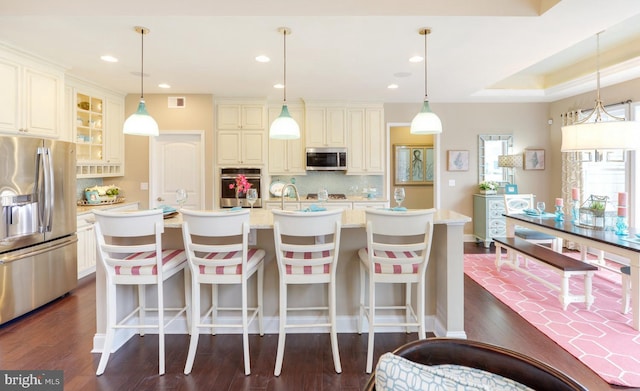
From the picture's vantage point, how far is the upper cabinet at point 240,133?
5.31 metres

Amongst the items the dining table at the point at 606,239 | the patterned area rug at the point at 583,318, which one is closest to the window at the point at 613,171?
the patterned area rug at the point at 583,318

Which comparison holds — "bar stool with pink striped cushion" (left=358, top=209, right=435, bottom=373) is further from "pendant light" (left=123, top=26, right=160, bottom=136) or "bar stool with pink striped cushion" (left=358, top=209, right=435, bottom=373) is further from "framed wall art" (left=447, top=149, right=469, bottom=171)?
"framed wall art" (left=447, top=149, right=469, bottom=171)

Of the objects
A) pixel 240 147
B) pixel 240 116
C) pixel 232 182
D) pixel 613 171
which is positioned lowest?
pixel 232 182

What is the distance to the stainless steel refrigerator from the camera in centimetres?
285

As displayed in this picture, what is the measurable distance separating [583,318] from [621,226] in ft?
3.01

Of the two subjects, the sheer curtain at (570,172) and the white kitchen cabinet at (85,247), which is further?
the sheer curtain at (570,172)

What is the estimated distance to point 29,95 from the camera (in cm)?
341

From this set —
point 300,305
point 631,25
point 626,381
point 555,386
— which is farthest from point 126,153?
point 631,25

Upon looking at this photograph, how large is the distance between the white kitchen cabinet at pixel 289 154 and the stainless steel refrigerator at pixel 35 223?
2.81 m

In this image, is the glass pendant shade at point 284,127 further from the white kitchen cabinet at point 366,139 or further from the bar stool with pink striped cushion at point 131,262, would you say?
the white kitchen cabinet at point 366,139

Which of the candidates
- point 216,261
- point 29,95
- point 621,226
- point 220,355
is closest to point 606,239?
point 621,226

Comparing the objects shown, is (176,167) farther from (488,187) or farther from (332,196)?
(488,187)

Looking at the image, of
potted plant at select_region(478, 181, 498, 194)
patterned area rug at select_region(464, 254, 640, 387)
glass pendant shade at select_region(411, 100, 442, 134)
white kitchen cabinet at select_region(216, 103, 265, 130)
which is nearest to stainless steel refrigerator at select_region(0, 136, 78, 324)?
white kitchen cabinet at select_region(216, 103, 265, 130)

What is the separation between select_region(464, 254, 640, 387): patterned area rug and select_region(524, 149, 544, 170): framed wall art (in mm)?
2270
